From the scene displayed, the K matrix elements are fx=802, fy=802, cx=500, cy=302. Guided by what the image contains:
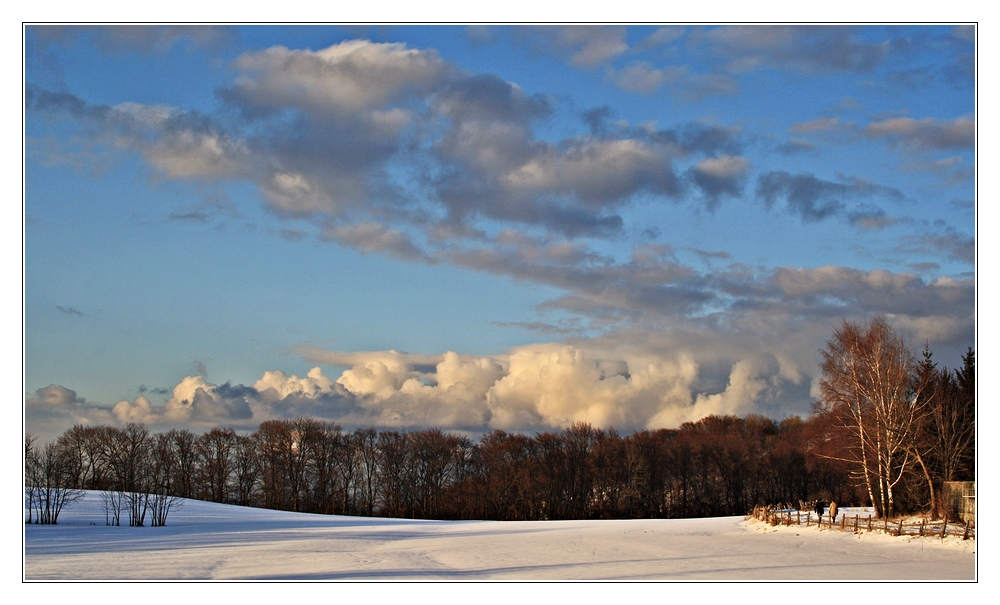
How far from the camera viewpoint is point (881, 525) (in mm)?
33594

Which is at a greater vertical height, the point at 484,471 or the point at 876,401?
the point at 876,401

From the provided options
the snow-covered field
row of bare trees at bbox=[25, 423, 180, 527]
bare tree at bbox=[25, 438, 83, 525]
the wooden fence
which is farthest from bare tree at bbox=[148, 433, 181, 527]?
the wooden fence

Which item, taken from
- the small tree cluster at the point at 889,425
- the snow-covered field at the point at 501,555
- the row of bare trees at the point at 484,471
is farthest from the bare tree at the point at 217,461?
the small tree cluster at the point at 889,425

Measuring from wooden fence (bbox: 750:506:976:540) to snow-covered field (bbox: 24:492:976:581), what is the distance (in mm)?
682

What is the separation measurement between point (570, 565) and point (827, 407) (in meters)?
20.3

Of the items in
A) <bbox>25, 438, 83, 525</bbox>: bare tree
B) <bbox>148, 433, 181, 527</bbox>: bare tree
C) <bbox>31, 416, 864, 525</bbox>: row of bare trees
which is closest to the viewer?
<bbox>25, 438, 83, 525</bbox>: bare tree

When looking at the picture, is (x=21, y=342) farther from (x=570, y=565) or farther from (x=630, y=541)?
(x=630, y=541)

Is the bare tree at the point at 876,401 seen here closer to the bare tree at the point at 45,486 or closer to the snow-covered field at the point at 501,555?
the snow-covered field at the point at 501,555

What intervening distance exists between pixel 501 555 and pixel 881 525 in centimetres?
1685

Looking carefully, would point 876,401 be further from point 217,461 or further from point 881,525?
point 217,461

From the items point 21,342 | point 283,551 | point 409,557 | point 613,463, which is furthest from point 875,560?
point 613,463

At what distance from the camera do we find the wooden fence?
95.8 feet

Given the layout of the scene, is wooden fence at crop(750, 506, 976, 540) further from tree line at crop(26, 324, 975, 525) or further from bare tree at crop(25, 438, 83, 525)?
bare tree at crop(25, 438, 83, 525)

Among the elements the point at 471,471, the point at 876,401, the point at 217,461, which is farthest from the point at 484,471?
the point at 876,401
